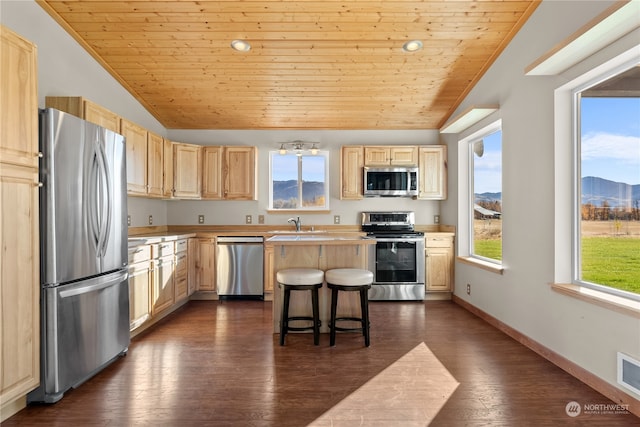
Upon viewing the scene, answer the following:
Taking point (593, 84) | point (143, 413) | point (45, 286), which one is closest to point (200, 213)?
point (45, 286)

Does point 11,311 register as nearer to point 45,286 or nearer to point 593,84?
point 45,286

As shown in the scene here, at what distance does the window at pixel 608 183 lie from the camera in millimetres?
2348

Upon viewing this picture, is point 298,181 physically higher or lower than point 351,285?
higher

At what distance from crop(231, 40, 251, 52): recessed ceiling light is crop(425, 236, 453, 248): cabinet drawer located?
3.48m

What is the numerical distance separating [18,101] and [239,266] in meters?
3.31

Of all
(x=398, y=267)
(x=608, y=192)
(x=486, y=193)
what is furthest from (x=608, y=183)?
(x=398, y=267)

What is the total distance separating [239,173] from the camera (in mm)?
5316

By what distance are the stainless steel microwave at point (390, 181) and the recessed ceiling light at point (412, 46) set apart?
1875 mm

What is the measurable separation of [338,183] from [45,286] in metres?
4.13

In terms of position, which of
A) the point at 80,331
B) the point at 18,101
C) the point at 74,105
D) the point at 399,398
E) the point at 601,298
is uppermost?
the point at 74,105

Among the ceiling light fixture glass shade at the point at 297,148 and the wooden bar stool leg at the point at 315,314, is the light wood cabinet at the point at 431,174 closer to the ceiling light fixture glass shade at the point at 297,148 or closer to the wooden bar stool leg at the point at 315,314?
the ceiling light fixture glass shade at the point at 297,148

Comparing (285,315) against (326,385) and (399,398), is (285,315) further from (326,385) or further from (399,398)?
(399,398)

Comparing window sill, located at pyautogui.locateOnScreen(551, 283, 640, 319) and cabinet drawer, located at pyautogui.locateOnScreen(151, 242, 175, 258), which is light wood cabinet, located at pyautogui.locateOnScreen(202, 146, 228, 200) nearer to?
cabinet drawer, located at pyautogui.locateOnScreen(151, 242, 175, 258)

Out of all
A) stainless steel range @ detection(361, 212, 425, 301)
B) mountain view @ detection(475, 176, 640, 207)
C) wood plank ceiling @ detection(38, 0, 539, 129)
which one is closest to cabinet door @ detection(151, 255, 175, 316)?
wood plank ceiling @ detection(38, 0, 539, 129)
